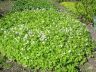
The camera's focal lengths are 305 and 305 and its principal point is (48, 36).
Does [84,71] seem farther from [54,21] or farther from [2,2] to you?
[2,2]

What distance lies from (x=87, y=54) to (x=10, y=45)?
9.43 feet

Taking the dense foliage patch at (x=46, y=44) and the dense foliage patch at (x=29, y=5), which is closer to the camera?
the dense foliage patch at (x=46, y=44)

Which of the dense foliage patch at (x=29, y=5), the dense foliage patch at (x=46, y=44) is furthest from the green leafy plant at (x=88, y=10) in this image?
the dense foliage patch at (x=46, y=44)

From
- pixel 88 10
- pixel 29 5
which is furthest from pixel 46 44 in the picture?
pixel 29 5

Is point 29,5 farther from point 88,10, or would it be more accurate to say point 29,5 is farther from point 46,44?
point 46,44

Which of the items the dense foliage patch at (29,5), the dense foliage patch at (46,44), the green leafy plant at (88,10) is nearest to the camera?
the dense foliage patch at (46,44)

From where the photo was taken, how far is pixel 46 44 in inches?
424

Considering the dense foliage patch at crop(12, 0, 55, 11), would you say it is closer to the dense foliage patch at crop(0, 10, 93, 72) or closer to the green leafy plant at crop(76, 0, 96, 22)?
the green leafy plant at crop(76, 0, 96, 22)

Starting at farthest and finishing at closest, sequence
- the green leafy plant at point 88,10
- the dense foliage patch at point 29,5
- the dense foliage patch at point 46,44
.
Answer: the dense foliage patch at point 29,5 → the green leafy plant at point 88,10 → the dense foliage patch at point 46,44

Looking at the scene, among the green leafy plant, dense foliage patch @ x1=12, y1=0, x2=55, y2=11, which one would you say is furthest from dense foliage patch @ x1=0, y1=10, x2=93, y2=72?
dense foliage patch @ x1=12, y1=0, x2=55, y2=11

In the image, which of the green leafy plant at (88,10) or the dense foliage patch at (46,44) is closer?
the dense foliage patch at (46,44)

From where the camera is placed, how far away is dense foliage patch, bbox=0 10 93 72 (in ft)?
33.1

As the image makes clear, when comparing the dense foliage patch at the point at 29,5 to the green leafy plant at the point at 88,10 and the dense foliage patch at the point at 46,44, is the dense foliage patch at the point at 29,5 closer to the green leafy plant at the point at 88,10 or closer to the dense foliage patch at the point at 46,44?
the green leafy plant at the point at 88,10

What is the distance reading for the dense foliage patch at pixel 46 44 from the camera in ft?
33.1
